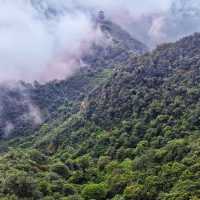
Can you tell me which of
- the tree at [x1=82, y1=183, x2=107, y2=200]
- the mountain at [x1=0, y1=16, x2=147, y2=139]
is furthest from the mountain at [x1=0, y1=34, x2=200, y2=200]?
the mountain at [x1=0, y1=16, x2=147, y2=139]

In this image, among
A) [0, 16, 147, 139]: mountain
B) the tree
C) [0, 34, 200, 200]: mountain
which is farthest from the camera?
[0, 16, 147, 139]: mountain

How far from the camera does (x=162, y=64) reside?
121438mm

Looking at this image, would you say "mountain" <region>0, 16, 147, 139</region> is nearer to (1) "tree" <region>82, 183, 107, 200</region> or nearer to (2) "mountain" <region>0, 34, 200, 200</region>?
(2) "mountain" <region>0, 34, 200, 200</region>

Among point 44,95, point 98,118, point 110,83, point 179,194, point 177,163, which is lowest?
point 179,194

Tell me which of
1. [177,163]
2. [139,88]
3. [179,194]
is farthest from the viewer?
[139,88]

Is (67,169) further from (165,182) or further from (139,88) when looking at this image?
(139,88)

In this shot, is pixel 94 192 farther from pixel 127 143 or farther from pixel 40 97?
pixel 40 97

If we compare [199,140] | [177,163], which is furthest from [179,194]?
[199,140]

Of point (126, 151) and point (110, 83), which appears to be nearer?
point (126, 151)

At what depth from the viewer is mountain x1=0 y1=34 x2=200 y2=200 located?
6931 centimetres

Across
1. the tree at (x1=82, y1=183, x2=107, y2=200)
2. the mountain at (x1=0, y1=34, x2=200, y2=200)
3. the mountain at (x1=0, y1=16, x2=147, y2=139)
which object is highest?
the mountain at (x1=0, y1=16, x2=147, y2=139)

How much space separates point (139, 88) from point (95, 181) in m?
35.8

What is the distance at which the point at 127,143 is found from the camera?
328ft

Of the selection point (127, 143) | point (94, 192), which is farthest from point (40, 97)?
point (94, 192)
